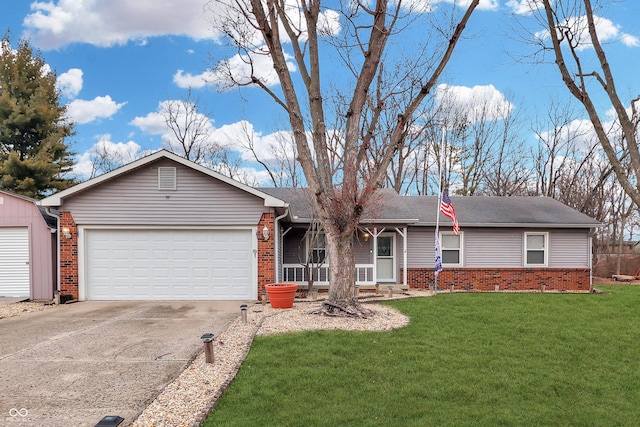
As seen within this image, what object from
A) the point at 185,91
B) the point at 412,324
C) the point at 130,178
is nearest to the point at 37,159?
Answer: the point at 185,91

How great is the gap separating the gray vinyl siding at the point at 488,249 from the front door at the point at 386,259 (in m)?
0.69

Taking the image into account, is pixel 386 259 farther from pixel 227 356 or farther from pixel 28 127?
pixel 28 127

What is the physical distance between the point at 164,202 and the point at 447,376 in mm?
8574

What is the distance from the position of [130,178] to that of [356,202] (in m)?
6.58

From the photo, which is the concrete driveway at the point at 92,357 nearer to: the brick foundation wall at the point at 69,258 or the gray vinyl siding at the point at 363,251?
the brick foundation wall at the point at 69,258

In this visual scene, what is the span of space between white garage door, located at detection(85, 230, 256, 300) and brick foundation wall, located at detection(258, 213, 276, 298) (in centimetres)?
32

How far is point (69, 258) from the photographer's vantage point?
10422 mm

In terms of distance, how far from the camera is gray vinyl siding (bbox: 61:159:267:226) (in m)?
10.5

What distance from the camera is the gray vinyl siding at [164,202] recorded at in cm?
1049

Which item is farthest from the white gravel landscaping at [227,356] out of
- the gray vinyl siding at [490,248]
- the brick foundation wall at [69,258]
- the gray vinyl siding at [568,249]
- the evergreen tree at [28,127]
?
the evergreen tree at [28,127]

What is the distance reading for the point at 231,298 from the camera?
35.0ft

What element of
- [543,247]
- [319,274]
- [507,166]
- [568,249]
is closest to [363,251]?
[319,274]

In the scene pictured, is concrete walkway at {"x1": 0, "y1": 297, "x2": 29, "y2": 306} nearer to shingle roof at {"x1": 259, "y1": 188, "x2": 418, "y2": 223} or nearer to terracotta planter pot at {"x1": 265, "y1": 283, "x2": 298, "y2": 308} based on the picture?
terracotta planter pot at {"x1": 265, "y1": 283, "x2": 298, "y2": 308}

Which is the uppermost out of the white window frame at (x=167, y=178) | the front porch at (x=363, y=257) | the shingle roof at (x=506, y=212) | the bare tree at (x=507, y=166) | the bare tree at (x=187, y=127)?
the bare tree at (x=187, y=127)
